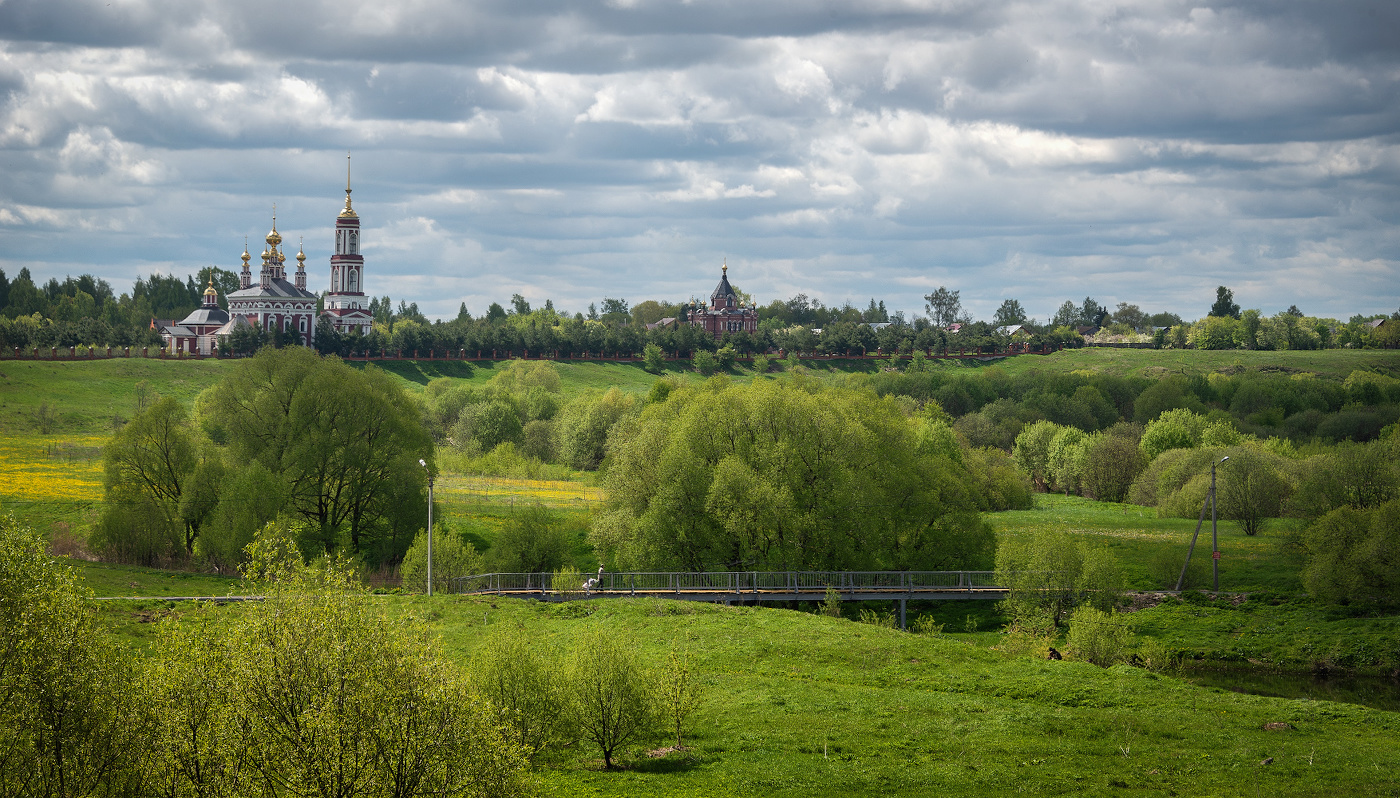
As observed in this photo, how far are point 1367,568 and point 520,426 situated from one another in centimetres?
7859

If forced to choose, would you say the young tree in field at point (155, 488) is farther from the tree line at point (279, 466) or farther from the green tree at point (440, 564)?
the green tree at point (440, 564)

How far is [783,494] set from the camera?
54062mm

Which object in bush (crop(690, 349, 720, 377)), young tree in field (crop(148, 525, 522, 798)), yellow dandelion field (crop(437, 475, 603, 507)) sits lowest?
yellow dandelion field (crop(437, 475, 603, 507))

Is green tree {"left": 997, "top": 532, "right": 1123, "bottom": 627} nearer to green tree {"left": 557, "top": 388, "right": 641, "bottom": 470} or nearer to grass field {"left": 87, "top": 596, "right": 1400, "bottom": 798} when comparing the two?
grass field {"left": 87, "top": 596, "right": 1400, "bottom": 798}

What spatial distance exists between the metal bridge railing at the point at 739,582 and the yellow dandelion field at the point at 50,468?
31537mm

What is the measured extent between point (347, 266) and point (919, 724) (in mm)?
157537

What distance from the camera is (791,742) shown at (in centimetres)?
3041

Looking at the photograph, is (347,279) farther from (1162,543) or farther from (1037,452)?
(1162,543)

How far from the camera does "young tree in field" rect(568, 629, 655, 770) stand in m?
28.7

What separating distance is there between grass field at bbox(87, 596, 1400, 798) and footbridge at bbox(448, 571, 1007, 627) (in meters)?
6.81

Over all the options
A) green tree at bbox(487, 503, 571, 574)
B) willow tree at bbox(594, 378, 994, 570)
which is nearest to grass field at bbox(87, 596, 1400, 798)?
green tree at bbox(487, 503, 571, 574)

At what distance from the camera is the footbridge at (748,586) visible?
165 ft

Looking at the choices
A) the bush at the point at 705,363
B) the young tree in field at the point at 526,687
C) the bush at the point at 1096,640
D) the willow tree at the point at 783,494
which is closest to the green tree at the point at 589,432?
the willow tree at the point at 783,494

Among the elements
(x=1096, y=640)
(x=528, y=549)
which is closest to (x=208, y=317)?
(x=528, y=549)
